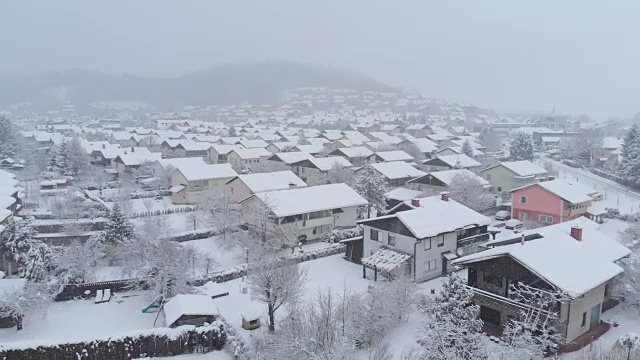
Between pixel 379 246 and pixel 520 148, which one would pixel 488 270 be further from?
pixel 520 148

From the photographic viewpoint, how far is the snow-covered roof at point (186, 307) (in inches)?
776

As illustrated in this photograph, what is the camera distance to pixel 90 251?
27.5 metres

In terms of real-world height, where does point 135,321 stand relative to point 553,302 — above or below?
below

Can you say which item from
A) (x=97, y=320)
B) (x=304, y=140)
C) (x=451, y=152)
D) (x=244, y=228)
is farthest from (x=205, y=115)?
(x=97, y=320)

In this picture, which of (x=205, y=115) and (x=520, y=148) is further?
(x=205, y=115)

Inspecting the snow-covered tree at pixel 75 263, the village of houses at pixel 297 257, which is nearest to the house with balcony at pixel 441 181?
the village of houses at pixel 297 257

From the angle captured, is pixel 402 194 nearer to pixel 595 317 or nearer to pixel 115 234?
pixel 115 234

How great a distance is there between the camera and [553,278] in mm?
17406

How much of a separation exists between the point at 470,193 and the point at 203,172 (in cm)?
2294

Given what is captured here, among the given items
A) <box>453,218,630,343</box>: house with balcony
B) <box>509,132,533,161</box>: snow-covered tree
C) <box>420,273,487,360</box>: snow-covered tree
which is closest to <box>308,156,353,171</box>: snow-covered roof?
<box>509,132,533,161</box>: snow-covered tree

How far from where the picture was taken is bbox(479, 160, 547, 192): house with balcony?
157 ft

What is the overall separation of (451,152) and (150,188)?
37.8m

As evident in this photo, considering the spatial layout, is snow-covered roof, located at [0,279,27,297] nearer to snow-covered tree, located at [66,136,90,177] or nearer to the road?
snow-covered tree, located at [66,136,90,177]

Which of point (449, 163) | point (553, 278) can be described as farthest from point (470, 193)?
point (553, 278)
